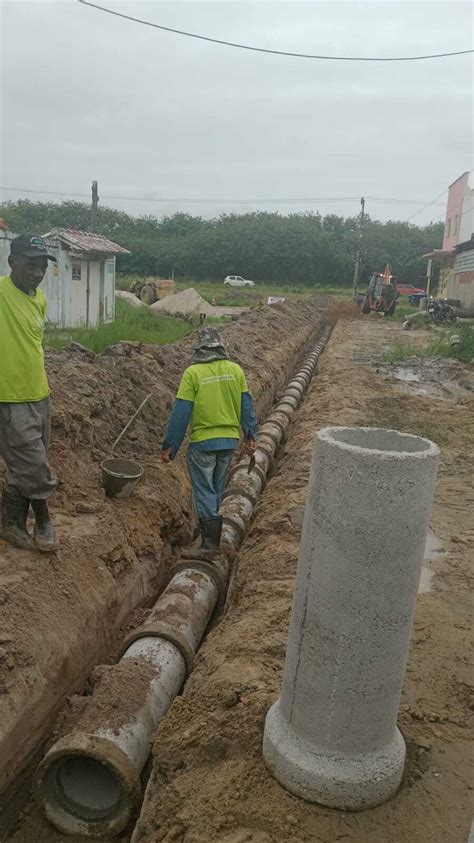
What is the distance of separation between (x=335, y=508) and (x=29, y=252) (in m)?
2.63

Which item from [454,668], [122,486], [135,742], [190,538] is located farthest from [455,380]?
[135,742]

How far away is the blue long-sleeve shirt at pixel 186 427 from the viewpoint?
Answer: 16.4ft

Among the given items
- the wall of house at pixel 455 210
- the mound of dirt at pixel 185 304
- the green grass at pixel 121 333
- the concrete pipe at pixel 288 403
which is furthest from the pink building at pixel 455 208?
the concrete pipe at pixel 288 403

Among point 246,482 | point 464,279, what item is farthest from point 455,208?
point 246,482

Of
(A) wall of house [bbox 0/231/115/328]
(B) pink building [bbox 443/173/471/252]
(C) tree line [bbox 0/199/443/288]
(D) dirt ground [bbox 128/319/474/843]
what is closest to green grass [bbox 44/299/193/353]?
(A) wall of house [bbox 0/231/115/328]

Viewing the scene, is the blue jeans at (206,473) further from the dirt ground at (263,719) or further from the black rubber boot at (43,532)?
the black rubber boot at (43,532)

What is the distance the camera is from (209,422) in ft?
16.8

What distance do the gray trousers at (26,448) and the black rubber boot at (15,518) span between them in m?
0.09

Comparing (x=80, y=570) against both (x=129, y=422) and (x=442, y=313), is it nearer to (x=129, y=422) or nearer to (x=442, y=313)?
(x=129, y=422)

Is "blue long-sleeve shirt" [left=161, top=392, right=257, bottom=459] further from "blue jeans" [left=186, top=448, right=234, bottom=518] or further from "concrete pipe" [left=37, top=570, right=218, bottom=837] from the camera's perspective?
"concrete pipe" [left=37, top=570, right=218, bottom=837]

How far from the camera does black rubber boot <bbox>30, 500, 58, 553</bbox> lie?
167 inches

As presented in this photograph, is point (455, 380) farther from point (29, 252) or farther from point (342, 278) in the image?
point (342, 278)

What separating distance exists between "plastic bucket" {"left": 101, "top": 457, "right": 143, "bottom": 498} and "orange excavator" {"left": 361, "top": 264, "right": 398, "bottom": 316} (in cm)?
2608

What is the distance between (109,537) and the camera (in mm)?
4844
